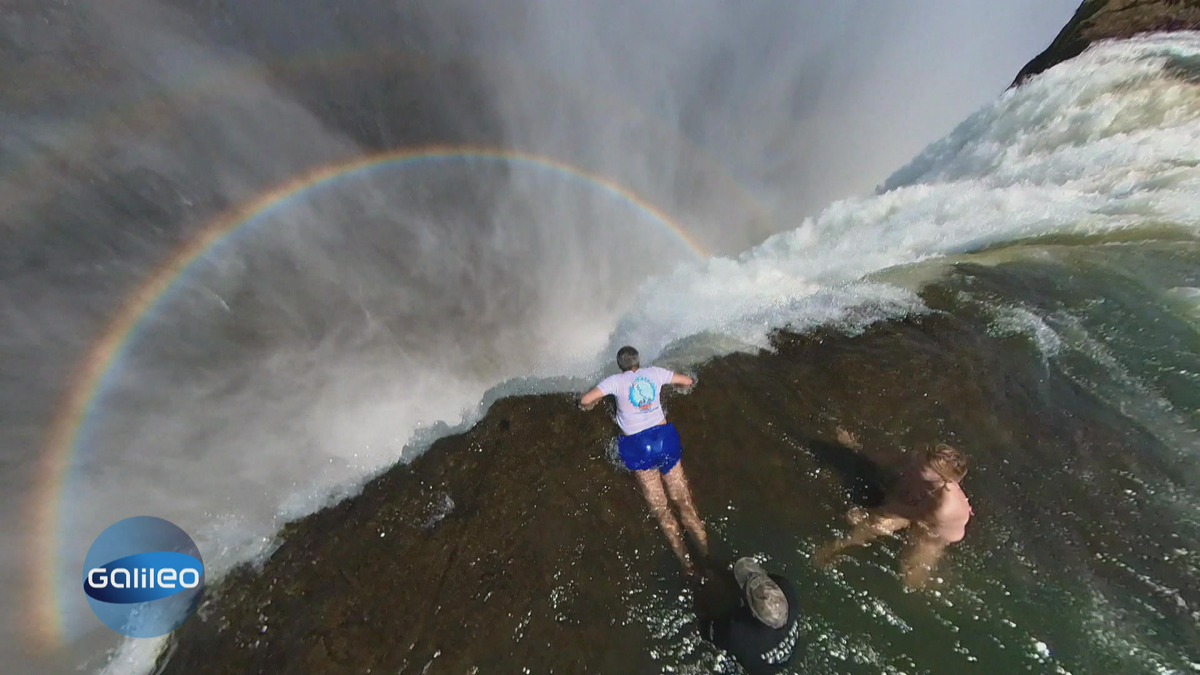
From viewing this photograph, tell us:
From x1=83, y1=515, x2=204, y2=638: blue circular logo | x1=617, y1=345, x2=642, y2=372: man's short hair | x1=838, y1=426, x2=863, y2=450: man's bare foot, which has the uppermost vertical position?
x1=83, y1=515, x2=204, y2=638: blue circular logo

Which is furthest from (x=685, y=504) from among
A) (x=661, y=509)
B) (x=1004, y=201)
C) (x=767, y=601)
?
(x=1004, y=201)

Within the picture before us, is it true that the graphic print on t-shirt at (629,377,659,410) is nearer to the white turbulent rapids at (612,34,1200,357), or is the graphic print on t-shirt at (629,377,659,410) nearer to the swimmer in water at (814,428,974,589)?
the swimmer in water at (814,428,974,589)

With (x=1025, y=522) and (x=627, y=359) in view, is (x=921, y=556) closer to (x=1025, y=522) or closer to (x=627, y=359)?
(x=1025, y=522)

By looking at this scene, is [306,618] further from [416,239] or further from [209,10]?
[209,10]

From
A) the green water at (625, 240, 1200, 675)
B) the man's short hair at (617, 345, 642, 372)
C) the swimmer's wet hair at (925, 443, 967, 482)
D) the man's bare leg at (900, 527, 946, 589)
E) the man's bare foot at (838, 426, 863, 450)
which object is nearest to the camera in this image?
the green water at (625, 240, 1200, 675)

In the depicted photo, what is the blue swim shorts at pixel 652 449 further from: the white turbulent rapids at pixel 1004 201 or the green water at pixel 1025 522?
the white turbulent rapids at pixel 1004 201

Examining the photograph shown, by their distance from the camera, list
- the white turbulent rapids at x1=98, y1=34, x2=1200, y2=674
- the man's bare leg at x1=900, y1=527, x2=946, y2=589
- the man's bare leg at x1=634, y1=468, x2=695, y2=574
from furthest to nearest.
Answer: the white turbulent rapids at x1=98, y1=34, x2=1200, y2=674 → the man's bare leg at x1=634, y1=468, x2=695, y2=574 → the man's bare leg at x1=900, y1=527, x2=946, y2=589

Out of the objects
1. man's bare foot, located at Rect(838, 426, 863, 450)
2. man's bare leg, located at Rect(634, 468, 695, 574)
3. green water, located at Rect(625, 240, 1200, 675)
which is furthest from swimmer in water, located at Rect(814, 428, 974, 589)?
man's bare leg, located at Rect(634, 468, 695, 574)
